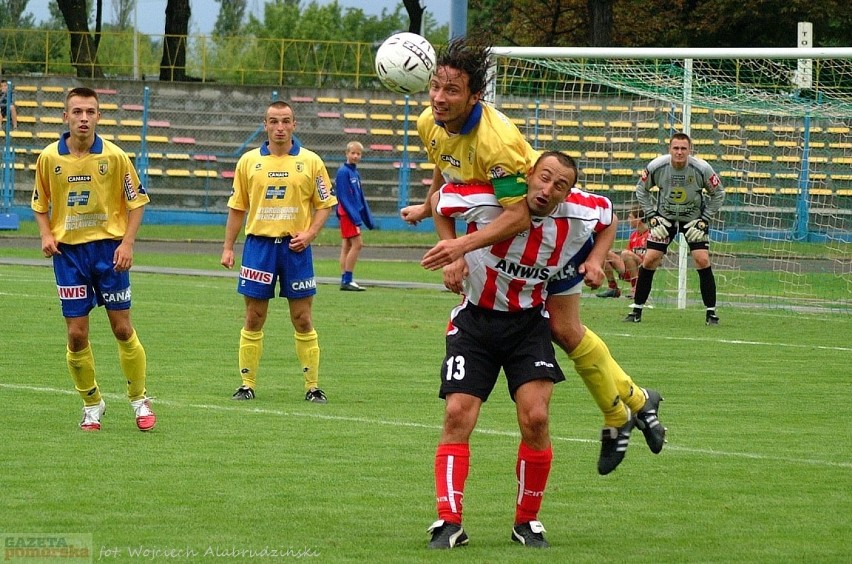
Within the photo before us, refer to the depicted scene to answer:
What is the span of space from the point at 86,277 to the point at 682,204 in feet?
30.5

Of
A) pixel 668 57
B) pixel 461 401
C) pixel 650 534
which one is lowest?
pixel 650 534

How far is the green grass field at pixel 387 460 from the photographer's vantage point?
20.0 ft

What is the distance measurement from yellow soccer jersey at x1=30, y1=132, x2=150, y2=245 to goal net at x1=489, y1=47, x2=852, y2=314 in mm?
9638

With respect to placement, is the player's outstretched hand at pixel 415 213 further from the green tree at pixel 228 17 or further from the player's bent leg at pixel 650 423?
the green tree at pixel 228 17

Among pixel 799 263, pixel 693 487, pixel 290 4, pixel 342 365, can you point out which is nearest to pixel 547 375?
pixel 693 487

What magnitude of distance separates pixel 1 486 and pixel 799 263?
57.7 ft

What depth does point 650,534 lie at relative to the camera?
6262mm

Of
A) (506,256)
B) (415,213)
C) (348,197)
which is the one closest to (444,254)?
(506,256)

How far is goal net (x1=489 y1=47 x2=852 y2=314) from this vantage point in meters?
18.7

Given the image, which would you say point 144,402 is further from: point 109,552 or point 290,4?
point 290,4

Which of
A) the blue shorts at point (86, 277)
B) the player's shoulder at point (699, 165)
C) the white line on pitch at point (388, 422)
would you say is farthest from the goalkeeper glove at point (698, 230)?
the blue shorts at point (86, 277)

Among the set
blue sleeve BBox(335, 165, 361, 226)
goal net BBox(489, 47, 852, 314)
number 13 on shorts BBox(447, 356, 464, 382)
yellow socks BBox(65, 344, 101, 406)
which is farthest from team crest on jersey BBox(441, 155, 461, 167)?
blue sleeve BBox(335, 165, 361, 226)

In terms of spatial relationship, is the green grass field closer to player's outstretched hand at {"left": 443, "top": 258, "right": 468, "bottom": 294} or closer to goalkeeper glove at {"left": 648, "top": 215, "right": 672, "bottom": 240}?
player's outstretched hand at {"left": 443, "top": 258, "right": 468, "bottom": 294}

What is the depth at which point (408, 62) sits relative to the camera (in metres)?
9.45
